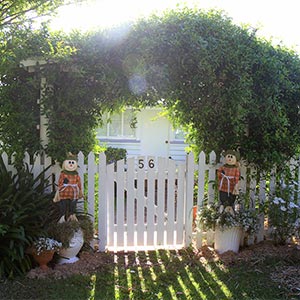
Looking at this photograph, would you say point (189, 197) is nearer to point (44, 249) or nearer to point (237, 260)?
point (237, 260)

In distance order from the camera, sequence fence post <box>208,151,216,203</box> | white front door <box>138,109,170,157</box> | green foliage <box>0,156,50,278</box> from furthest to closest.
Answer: white front door <box>138,109,170,157</box>, fence post <box>208,151,216,203</box>, green foliage <box>0,156,50,278</box>

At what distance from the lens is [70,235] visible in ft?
12.9

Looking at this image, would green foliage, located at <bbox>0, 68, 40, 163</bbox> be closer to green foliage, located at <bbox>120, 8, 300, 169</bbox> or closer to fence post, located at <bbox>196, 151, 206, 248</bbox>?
green foliage, located at <bbox>120, 8, 300, 169</bbox>

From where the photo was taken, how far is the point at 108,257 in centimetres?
439

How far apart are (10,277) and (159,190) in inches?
77.8

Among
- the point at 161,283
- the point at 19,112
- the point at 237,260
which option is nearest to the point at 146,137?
the point at 19,112

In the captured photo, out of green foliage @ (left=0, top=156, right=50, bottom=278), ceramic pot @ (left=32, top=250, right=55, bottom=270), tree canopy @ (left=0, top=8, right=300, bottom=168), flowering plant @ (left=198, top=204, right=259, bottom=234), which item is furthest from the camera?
flowering plant @ (left=198, top=204, right=259, bottom=234)

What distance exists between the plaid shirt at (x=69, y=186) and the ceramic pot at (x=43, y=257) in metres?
0.60

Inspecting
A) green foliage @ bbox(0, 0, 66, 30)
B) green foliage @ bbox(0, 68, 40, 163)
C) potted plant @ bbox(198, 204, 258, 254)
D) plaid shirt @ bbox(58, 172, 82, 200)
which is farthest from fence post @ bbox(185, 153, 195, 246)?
green foliage @ bbox(0, 0, 66, 30)

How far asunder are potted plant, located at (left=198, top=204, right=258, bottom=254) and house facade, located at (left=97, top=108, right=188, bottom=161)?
325 inches

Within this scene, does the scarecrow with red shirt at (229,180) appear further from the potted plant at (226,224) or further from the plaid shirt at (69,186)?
the plaid shirt at (69,186)

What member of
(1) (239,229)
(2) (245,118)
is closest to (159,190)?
(1) (239,229)

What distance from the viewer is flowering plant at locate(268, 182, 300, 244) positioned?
449 centimetres

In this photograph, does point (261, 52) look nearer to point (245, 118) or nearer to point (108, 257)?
point (245, 118)
